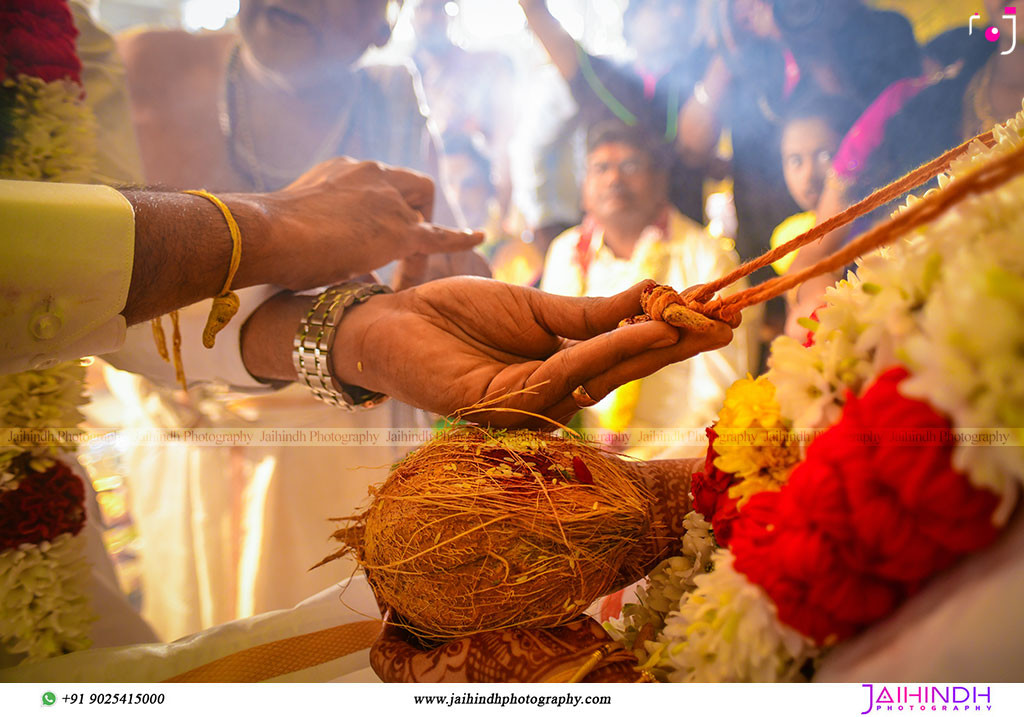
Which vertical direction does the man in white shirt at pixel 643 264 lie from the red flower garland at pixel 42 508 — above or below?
above

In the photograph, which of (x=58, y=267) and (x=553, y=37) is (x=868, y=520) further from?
(x=553, y=37)

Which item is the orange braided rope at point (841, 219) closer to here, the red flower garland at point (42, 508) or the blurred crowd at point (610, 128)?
the blurred crowd at point (610, 128)

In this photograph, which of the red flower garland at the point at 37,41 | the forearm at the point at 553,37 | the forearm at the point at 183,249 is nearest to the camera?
the forearm at the point at 183,249

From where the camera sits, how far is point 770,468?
450 millimetres

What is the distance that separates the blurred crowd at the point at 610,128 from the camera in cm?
100

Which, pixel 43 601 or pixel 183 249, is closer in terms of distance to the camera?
pixel 183 249

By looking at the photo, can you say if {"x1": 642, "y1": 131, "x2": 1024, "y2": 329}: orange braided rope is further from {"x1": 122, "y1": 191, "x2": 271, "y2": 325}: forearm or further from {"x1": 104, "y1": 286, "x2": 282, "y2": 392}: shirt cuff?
{"x1": 104, "y1": 286, "x2": 282, "y2": 392}: shirt cuff

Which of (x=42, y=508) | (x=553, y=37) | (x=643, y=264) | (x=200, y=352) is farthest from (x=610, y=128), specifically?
(x=42, y=508)

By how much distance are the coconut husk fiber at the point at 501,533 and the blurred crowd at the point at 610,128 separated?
33cm

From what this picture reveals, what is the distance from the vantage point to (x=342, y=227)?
2.66ft

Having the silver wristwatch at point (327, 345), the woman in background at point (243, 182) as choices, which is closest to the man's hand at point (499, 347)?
the silver wristwatch at point (327, 345)

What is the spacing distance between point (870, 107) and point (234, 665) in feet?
4.15

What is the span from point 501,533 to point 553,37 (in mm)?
1255
